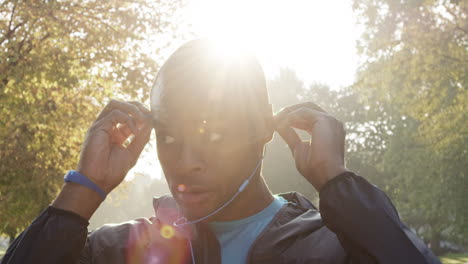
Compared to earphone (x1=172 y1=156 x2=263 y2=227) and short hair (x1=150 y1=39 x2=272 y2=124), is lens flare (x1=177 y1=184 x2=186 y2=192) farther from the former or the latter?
short hair (x1=150 y1=39 x2=272 y2=124)

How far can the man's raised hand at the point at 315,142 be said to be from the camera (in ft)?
8.19

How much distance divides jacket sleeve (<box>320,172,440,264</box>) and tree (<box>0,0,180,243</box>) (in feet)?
28.6

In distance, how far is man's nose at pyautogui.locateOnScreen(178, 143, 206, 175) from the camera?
8.41 feet

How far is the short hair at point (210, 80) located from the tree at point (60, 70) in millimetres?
7768

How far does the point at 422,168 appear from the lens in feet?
86.1

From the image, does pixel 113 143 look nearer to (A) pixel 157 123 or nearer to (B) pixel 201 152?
(A) pixel 157 123

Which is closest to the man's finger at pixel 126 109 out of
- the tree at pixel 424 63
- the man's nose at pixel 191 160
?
the man's nose at pixel 191 160

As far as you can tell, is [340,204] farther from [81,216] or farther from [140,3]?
[140,3]

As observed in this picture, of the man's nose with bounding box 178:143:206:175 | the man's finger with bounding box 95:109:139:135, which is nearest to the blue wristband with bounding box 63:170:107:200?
the man's finger with bounding box 95:109:139:135

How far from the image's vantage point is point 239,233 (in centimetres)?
273

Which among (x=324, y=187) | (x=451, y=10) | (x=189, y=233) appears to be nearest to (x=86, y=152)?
(x=189, y=233)

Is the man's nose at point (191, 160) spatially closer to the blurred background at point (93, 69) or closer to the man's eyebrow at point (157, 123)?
the man's eyebrow at point (157, 123)

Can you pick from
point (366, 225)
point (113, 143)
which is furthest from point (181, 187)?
point (366, 225)

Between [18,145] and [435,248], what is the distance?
1460 inches
